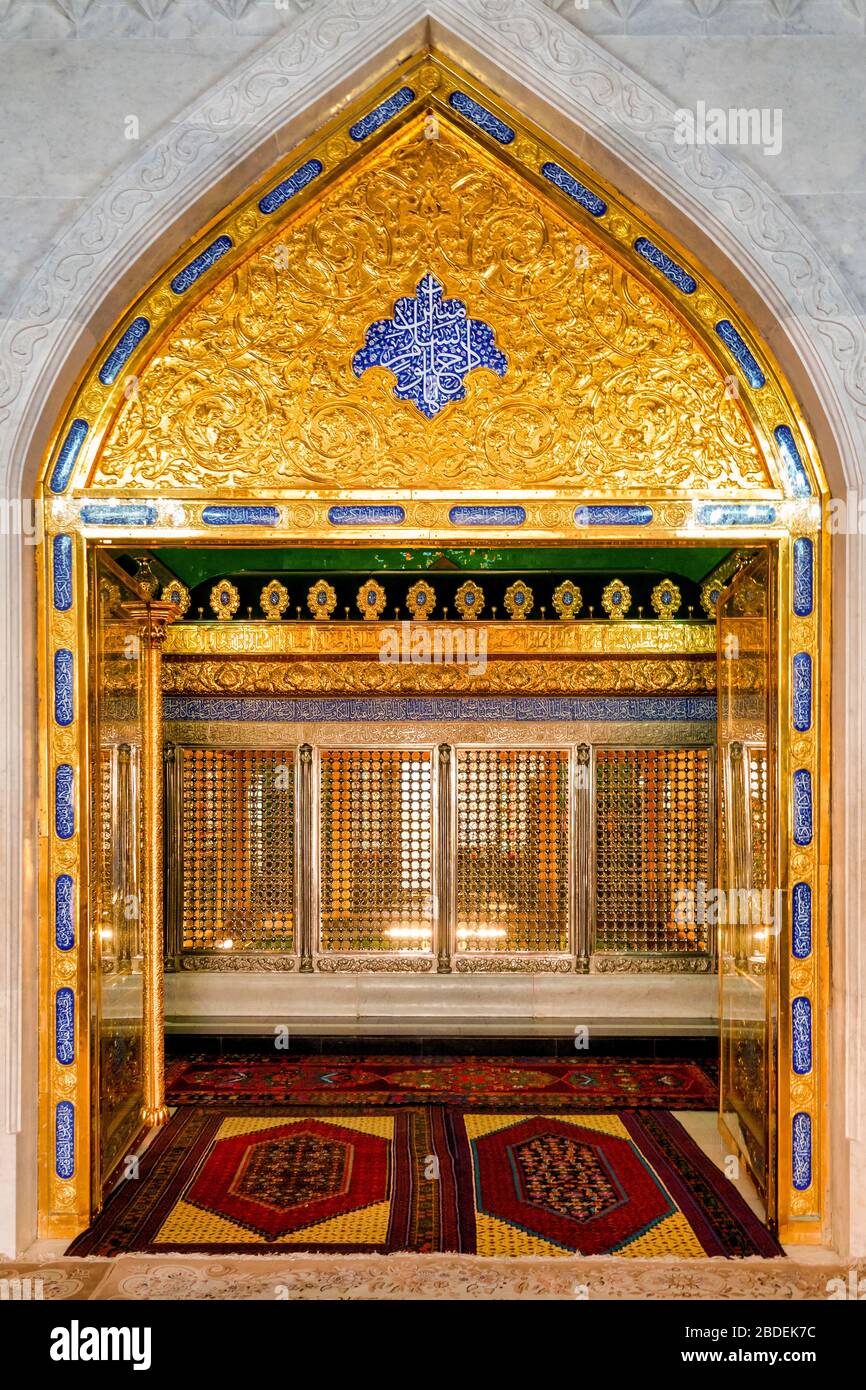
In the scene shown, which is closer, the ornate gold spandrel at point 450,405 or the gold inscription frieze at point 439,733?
the ornate gold spandrel at point 450,405

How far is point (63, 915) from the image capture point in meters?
3.21

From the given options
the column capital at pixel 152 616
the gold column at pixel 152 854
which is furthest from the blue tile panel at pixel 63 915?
the column capital at pixel 152 616

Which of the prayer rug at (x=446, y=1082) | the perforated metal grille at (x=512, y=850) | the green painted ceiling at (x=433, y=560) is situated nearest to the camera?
the prayer rug at (x=446, y=1082)

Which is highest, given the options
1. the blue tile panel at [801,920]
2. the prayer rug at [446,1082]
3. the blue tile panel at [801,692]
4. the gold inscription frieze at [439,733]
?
the blue tile panel at [801,692]

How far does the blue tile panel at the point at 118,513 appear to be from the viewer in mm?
3238

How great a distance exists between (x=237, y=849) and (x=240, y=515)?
299cm

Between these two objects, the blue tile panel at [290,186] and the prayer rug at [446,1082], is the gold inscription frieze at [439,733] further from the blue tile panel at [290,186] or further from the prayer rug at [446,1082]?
the blue tile panel at [290,186]

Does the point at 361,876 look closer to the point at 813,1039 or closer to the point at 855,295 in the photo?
the point at 813,1039

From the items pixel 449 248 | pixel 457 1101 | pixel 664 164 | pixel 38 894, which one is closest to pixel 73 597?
pixel 38 894

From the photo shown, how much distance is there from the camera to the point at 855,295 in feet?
9.80

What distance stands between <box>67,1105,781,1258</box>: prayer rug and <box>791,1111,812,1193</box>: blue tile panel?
0.73 ft

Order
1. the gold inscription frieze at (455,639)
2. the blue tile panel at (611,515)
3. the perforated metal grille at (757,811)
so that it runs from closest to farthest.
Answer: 1. the blue tile panel at (611,515)
2. the perforated metal grille at (757,811)
3. the gold inscription frieze at (455,639)

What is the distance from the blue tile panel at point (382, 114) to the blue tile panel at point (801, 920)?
109 inches

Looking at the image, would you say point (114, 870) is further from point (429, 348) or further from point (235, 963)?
point (429, 348)
